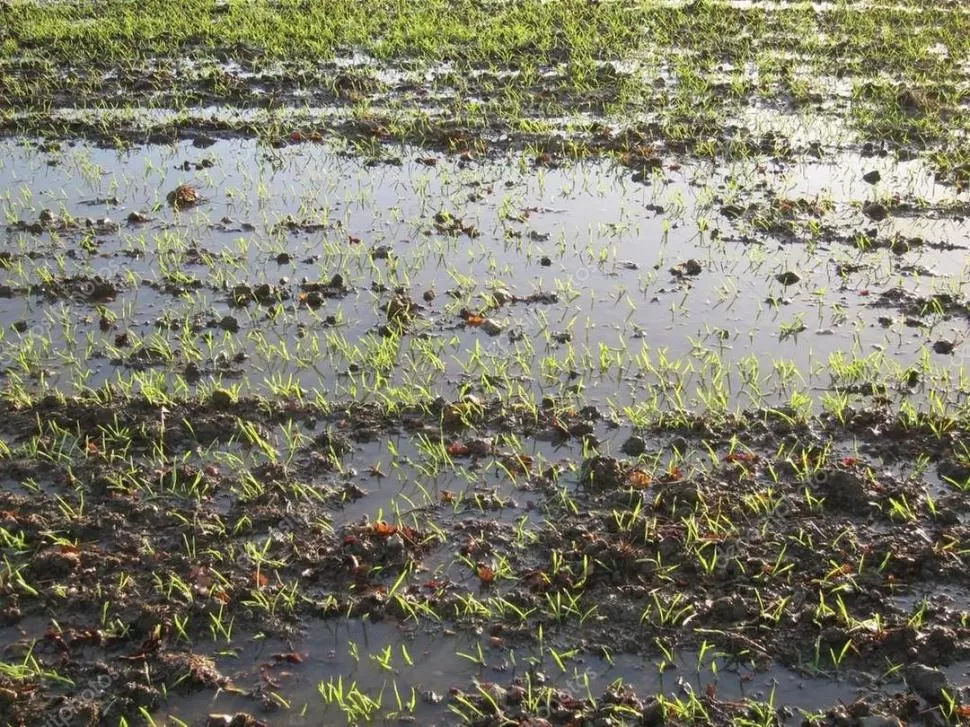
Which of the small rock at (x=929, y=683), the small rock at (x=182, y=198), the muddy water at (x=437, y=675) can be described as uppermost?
the small rock at (x=182, y=198)

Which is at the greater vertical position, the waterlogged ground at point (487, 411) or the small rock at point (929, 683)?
the waterlogged ground at point (487, 411)

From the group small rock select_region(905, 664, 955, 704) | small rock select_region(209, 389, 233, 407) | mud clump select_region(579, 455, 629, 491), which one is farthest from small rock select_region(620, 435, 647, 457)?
small rock select_region(209, 389, 233, 407)

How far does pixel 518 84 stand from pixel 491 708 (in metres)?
7.19

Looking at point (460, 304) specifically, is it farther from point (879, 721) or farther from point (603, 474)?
point (879, 721)

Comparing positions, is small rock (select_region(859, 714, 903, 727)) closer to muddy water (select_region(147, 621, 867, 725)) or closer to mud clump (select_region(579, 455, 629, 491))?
muddy water (select_region(147, 621, 867, 725))

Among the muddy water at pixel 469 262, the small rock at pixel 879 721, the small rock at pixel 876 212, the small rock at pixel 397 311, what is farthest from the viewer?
the small rock at pixel 876 212

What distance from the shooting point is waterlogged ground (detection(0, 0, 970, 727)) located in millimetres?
2912

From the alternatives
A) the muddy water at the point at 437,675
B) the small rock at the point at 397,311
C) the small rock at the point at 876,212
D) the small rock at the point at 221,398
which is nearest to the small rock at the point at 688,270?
the small rock at the point at 876,212

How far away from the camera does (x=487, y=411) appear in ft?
13.6

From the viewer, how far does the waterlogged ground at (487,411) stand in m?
2.91

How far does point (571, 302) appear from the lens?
513 cm

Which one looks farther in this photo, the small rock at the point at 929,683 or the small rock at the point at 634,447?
the small rock at the point at 634,447

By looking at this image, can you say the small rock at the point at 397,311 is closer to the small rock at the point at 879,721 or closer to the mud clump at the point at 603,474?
the mud clump at the point at 603,474

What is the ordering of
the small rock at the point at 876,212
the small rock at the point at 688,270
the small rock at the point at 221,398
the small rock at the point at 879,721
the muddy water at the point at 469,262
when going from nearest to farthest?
1. the small rock at the point at 879,721
2. the small rock at the point at 221,398
3. the muddy water at the point at 469,262
4. the small rock at the point at 688,270
5. the small rock at the point at 876,212
